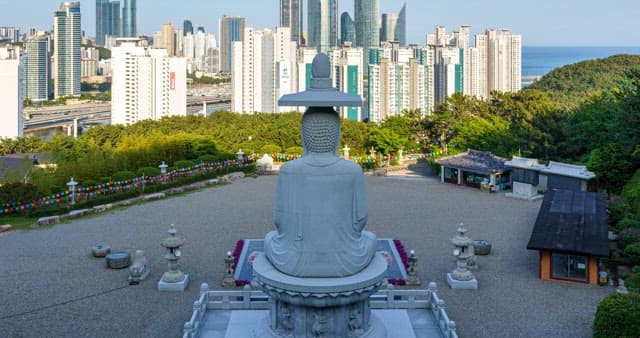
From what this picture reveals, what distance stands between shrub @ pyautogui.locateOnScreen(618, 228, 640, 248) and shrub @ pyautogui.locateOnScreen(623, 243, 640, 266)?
2.65 feet

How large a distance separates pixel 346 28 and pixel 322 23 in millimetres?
17444

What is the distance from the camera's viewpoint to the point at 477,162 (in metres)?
31.4

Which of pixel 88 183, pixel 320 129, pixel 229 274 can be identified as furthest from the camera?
pixel 88 183

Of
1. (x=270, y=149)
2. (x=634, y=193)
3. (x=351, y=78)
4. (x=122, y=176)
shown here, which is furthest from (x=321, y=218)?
(x=351, y=78)

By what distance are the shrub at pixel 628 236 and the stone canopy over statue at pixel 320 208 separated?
10797 mm

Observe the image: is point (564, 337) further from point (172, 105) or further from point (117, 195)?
point (172, 105)

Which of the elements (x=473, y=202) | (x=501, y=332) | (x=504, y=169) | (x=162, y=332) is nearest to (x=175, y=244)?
(x=162, y=332)

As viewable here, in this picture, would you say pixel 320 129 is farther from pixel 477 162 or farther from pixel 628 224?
pixel 477 162

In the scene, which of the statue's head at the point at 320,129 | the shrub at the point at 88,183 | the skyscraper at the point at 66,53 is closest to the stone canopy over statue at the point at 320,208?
the statue's head at the point at 320,129

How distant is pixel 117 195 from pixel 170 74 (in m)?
48.1

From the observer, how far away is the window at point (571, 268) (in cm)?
1631

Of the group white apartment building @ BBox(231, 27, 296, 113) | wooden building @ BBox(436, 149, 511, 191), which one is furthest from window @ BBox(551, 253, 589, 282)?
white apartment building @ BBox(231, 27, 296, 113)

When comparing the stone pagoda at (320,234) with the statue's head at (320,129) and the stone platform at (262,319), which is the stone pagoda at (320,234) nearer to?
the statue's head at (320,129)

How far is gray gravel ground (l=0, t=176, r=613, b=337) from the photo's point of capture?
1355 centimetres
